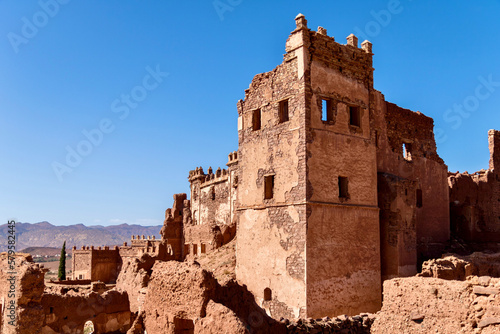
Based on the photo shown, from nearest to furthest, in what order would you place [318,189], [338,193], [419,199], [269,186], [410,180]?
[318,189] → [338,193] → [269,186] → [410,180] → [419,199]

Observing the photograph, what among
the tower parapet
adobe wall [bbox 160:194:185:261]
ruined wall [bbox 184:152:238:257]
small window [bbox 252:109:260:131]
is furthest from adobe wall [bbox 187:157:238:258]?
the tower parapet

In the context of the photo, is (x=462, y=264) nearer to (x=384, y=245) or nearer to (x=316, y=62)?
(x=384, y=245)

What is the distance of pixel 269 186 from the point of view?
56.1 feet

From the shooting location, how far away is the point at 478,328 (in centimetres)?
900

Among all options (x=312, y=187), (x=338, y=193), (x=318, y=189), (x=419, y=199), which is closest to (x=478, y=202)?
(x=419, y=199)

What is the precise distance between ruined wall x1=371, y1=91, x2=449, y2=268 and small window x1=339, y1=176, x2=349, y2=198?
1.99 meters

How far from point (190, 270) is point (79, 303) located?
707 cm

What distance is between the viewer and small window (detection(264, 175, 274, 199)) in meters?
17.0

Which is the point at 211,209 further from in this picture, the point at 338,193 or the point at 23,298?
the point at 23,298

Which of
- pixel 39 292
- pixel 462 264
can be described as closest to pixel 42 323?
pixel 39 292

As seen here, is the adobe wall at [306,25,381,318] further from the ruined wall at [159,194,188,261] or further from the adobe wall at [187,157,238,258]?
the ruined wall at [159,194,188,261]

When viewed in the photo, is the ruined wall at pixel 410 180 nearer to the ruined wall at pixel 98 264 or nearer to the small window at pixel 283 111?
the small window at pixel 283 111

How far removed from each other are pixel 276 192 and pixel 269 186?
2.21ft

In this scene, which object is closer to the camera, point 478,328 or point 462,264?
point 478,328
